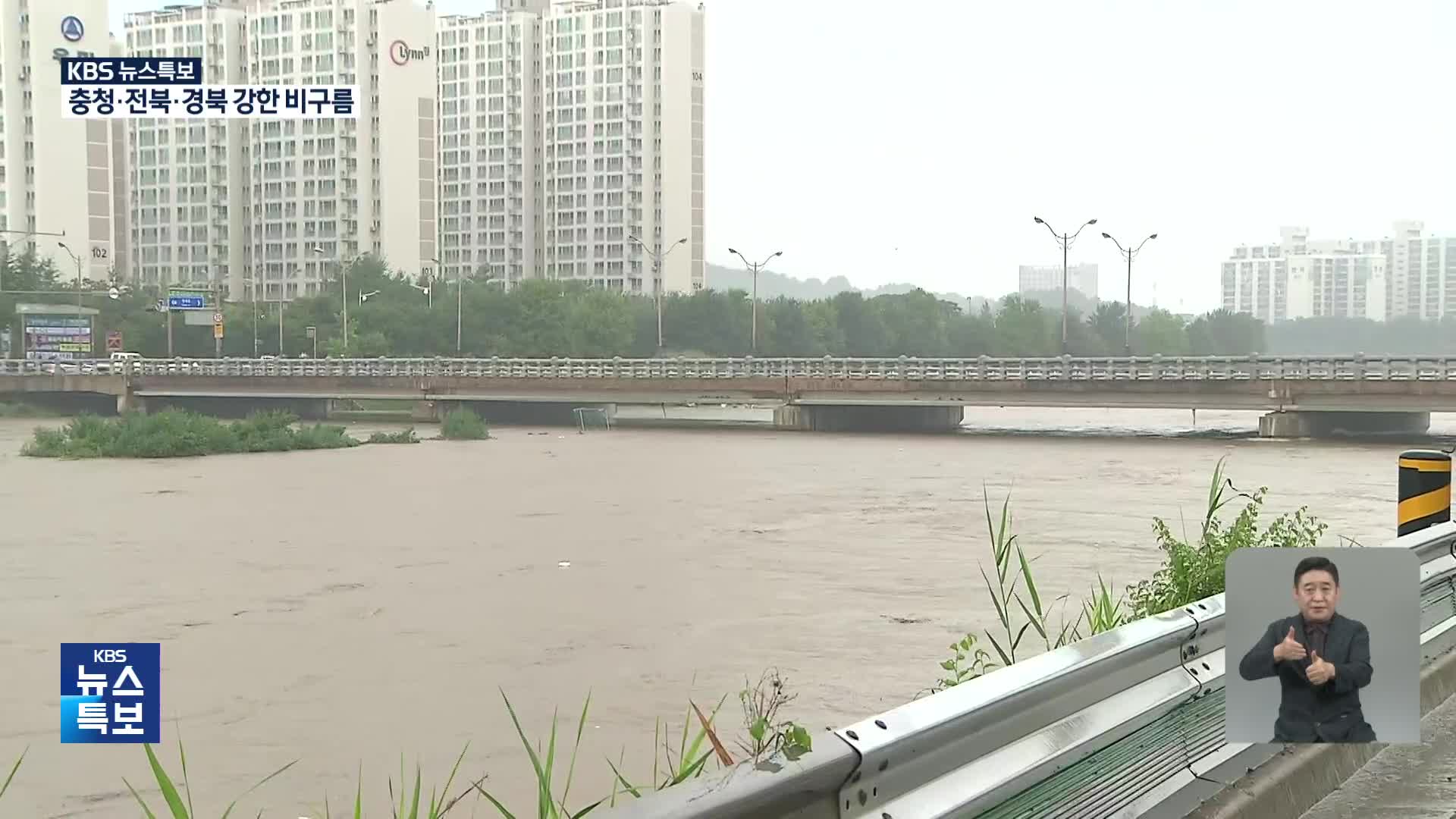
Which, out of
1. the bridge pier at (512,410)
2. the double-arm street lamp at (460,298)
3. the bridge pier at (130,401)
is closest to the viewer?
the bridge pier at (512,410)

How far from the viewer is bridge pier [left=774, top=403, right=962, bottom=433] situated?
5809 centimetres

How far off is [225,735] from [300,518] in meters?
15.5

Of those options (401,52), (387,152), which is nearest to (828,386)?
(401,52)

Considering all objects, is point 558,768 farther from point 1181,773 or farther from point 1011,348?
point 1011,348

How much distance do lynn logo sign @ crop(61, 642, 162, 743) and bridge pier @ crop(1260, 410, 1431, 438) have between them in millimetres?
44346

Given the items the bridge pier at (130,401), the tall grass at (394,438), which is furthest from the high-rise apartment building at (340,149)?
the tall grass at (394,438)

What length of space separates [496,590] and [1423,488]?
1008 centimetres

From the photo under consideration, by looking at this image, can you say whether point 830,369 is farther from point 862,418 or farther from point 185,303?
point 185,303

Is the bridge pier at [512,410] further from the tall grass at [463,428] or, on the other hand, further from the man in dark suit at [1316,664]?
the man in dark suit at [1316,664]

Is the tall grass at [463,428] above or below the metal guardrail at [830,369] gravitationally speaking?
below

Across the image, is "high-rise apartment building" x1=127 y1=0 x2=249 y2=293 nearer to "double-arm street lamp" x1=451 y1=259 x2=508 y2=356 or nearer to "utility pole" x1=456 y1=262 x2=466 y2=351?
"double-arm street lamp" x1=451 y1=259 x2=508 y2=356

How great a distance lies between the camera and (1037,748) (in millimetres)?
3689

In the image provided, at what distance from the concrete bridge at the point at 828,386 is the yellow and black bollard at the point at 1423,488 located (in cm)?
4114

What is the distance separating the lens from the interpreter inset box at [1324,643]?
9.15 ft
